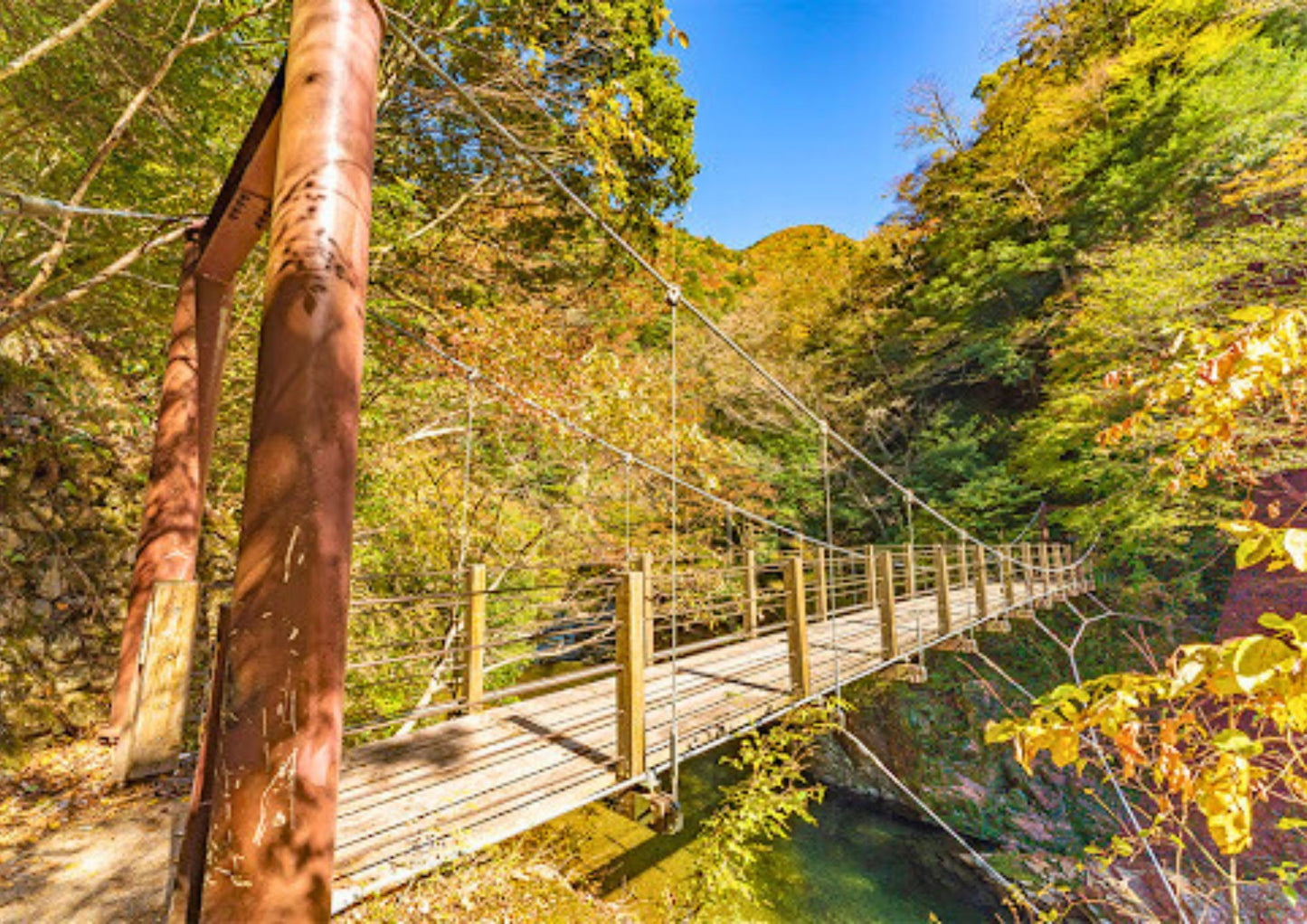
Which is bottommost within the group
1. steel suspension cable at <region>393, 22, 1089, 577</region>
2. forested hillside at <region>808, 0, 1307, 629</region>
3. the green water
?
the green water

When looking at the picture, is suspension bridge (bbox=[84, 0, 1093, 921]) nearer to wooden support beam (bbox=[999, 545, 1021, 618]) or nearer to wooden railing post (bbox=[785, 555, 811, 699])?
wooden railing post (bbox=[785, 555, 811, 699])

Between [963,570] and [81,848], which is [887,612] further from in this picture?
[81,848]

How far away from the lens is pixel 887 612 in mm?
4254

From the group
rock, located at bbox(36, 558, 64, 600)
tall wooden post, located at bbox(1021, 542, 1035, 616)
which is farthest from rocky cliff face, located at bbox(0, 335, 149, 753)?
tall wooden post, located at bbox(1021, 542, 1035, 616)

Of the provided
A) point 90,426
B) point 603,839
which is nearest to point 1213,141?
point 603,839

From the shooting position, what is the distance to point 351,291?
0.80 metres

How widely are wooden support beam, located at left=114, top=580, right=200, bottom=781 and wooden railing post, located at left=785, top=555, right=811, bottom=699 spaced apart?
285 cm

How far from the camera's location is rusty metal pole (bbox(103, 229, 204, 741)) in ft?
6.05

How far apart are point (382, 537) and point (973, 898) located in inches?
312

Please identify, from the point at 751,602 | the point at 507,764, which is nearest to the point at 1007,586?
the point at 751,602

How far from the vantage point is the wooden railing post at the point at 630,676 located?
6.95ft

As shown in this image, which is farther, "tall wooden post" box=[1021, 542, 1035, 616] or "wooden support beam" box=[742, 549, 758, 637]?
"tall wooden post" box=[1021, 542, 1035, 616]

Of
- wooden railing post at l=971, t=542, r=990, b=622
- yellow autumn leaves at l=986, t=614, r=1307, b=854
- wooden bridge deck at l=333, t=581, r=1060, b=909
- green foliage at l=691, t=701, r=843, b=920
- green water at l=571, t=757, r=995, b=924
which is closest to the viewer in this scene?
yellow autumn leaves at l=986, t=614, r=1307, b=854

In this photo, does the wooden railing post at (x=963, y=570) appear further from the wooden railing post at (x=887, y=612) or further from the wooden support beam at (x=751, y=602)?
the wooden support beam at (x=751, y=602)
